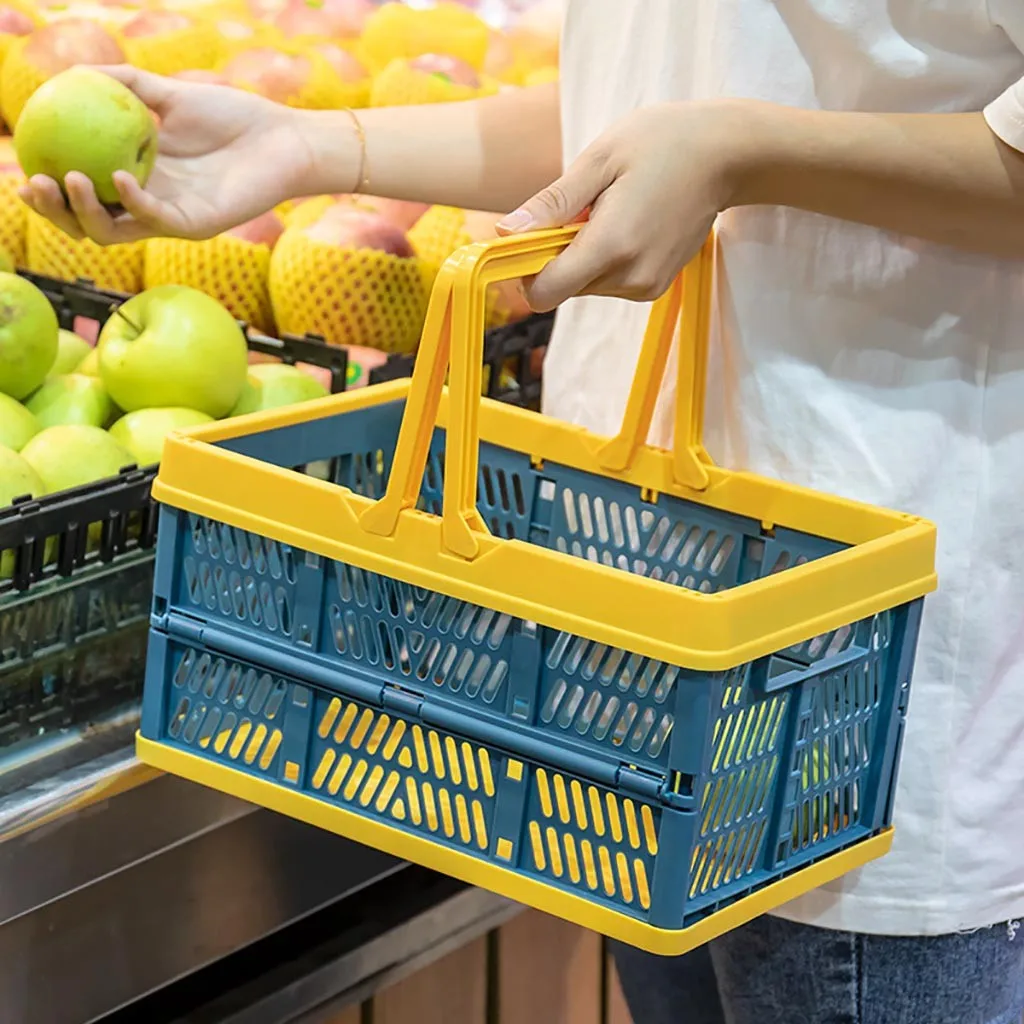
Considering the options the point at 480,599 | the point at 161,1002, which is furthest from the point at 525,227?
the point at 161,1002

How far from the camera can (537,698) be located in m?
0.91

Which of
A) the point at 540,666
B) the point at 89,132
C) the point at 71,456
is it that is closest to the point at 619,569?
the point at 540,666

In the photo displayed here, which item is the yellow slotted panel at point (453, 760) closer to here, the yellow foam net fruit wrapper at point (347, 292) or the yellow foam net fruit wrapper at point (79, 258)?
the yellow foam net fruit wrapper at point (347, 292)

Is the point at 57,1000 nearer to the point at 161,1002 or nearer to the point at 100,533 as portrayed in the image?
the point at 161,1002

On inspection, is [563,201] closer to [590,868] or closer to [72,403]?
[590,868]

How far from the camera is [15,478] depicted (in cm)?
127

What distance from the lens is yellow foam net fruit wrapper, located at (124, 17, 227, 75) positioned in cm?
202

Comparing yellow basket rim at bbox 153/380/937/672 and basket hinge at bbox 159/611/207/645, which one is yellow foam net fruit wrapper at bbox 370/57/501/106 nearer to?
yellow basket rim at bbox 153/380/937/672

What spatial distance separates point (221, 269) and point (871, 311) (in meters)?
0.91

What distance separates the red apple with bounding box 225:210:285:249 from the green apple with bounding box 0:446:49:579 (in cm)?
56

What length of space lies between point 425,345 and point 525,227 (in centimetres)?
9

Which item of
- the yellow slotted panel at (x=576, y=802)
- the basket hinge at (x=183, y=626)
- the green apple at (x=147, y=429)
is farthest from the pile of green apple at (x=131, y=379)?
the yellow slotted panel at (x=576, y=802)

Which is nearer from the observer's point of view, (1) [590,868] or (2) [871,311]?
(1) [590,868]

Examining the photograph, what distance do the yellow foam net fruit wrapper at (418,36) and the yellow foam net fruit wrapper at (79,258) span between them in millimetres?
510
